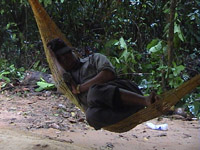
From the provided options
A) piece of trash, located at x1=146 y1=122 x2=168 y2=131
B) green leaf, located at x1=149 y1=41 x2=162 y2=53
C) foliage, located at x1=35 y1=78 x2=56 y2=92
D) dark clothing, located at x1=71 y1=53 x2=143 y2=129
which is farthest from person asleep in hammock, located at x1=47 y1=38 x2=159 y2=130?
A: foliage, located at x1=35 y1=78 x2=56 y2=92

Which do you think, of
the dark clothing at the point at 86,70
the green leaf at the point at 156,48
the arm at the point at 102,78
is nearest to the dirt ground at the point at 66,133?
the dark clothing at the point at 86,70

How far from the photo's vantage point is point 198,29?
3863 millimetres

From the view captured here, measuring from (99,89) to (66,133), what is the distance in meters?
0.98

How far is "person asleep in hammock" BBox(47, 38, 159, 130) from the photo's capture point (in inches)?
66.4

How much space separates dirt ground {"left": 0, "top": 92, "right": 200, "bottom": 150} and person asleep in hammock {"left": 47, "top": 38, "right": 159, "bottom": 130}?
37 centimetres

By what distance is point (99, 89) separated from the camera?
1.71 m

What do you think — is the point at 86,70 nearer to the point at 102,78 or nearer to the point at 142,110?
the point at 102,78

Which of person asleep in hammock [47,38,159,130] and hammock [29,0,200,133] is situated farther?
person asleep in hammock [47,38,159,130]

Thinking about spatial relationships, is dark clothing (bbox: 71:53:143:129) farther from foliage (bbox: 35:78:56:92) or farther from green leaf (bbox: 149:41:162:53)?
foliage (bbox: 35:78:56:92)

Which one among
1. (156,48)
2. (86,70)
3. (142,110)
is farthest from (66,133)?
(156,48)

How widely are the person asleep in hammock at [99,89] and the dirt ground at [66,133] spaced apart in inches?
14.7

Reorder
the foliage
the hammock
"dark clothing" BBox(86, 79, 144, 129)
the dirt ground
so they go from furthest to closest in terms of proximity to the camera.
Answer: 1. the foliage
2. the dirt ground
3. "dark clothing" BBox(86, 79, 144, 129)
4. the hammock

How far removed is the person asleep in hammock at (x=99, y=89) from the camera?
1.69 m

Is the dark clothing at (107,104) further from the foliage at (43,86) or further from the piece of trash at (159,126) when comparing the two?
the foliage at (43,86)
